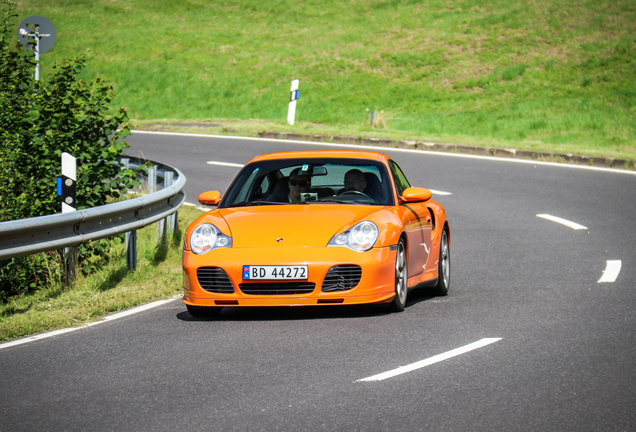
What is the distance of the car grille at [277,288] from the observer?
6.85 metres

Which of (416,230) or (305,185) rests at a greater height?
(305,185)

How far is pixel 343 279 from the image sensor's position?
689cm

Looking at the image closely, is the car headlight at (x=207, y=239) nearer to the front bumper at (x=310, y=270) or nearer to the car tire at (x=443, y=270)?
the front bumper at (x=310, y=270)

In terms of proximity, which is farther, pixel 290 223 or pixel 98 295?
pixel 98 295

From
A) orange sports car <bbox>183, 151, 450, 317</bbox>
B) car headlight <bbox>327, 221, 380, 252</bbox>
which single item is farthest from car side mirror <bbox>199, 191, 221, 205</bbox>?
car headlight <bbox>327, 221, 380, 252</bbox>

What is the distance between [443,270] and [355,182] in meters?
1.26

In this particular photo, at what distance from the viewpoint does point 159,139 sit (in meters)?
25.2

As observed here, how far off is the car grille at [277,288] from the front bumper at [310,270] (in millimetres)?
24

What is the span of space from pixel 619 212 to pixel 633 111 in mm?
17229

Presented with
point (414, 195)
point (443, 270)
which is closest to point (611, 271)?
point (443, 270)

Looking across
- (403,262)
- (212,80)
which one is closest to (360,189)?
(403,262)

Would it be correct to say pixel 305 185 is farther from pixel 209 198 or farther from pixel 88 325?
pixel 88 325

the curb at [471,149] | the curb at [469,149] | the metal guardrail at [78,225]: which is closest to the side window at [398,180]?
the metal guardrail at [78,225]

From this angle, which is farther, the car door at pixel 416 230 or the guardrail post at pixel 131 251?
the guardrail post at pixel 131 251
